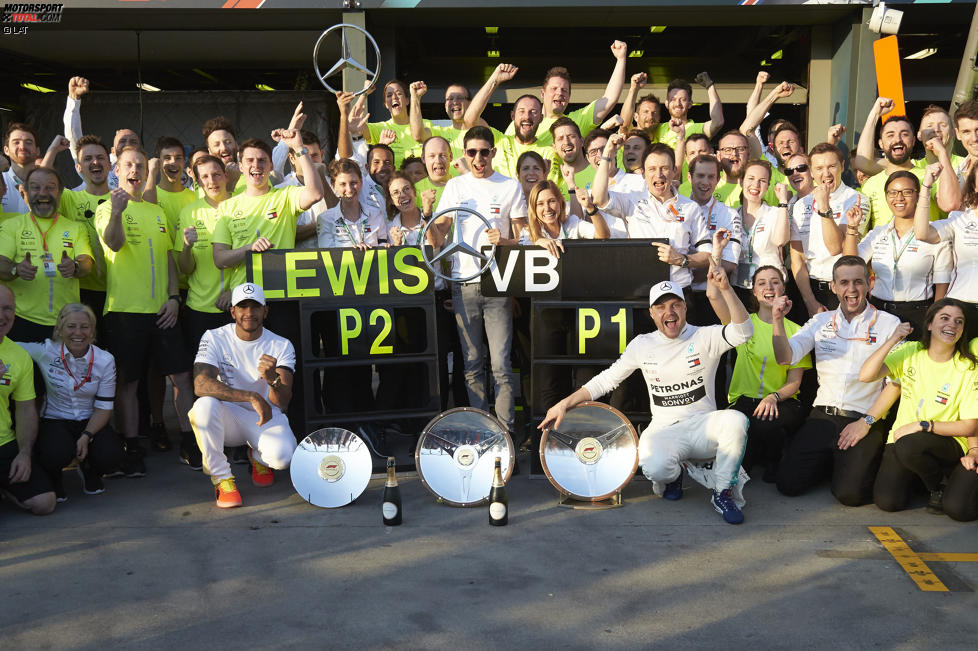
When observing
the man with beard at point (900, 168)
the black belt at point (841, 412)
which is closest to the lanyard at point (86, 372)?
the black belt at point (841, 412)

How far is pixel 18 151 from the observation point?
23.8ft

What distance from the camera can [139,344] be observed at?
6.78 metres

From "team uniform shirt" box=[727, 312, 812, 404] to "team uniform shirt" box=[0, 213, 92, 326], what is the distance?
4.68 m

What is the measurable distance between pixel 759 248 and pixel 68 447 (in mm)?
4847

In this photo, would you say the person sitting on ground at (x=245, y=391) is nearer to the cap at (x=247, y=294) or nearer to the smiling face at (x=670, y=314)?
the cap at (x=247, y=294)

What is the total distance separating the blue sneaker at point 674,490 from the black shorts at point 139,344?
11.5ft

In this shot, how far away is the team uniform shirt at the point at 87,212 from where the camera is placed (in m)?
6.94

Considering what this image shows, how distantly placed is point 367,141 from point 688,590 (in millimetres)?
5456

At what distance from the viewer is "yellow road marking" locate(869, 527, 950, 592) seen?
14.9 feet

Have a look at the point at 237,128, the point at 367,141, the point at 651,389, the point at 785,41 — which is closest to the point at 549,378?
the point at 651,389

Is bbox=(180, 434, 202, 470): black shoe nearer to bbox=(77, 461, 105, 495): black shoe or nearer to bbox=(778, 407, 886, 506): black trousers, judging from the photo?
bbox=(77, 461, 105, 495): black shoe

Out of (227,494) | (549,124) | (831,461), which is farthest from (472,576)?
(549,124)

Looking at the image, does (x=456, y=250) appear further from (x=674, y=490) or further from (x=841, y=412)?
(x=841, y=412)

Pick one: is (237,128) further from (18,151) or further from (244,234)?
(244,234)
